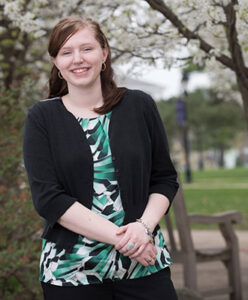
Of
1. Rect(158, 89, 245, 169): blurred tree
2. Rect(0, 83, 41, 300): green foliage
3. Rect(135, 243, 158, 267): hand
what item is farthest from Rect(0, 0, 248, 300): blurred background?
Rect(158, 89, 245, 169): blurred tree

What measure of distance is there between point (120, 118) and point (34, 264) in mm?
2449

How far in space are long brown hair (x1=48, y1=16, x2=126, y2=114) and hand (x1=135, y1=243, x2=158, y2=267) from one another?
557 mm

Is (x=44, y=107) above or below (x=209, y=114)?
above

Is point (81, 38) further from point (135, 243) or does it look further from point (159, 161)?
point (135, 243)

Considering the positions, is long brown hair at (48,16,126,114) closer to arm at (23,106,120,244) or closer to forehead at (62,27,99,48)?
forehead at (62,27,99,48)

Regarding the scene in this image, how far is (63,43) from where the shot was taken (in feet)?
7.37

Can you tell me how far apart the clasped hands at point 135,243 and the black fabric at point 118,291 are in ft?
0.29

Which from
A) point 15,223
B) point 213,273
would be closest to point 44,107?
point 15,223

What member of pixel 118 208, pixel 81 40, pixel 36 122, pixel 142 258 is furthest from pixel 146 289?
pixel 81 40

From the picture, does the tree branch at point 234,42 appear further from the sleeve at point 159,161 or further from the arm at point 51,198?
the arm at point 51,198

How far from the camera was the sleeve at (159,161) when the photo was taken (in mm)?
2336

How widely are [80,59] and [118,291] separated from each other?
89 centimetres

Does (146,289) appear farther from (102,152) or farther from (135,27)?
(135,27)

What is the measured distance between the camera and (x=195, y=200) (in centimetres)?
1764
